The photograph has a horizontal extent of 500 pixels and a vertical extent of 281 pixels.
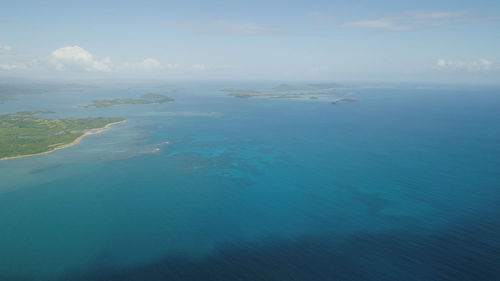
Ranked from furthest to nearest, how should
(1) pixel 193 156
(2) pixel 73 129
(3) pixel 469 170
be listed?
(2) pixel 73 129
(1) pixel 193 156
(3) pixel 469 170

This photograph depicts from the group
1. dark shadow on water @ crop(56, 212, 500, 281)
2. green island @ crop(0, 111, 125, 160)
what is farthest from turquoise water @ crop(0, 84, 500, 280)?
green island @ crop(0, 111, 125, 160)

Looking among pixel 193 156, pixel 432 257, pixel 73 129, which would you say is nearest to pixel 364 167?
pixel 432 257

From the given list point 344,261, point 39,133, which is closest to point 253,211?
point 344,261

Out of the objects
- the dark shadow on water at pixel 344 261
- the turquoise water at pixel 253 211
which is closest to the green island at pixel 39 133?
the turquoise water at pixel 253 211

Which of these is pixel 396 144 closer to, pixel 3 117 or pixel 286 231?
pixel 286 231

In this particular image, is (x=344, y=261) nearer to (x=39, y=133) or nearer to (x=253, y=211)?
(x=253, y=211)

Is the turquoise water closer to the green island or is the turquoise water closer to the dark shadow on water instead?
the dark shadow on water
